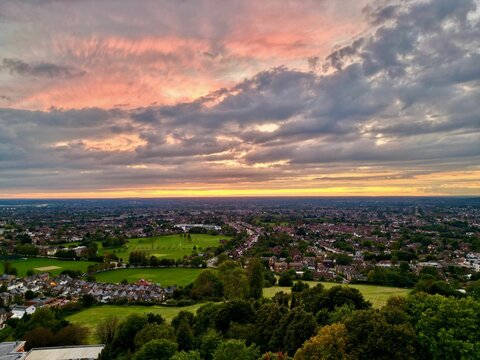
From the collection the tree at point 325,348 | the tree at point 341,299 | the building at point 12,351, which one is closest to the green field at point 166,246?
the building at point 12,351

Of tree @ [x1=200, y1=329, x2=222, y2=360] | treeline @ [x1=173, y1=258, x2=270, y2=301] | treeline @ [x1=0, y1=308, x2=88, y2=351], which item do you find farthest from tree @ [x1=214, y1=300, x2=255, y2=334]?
treeline @ [x1=0, y1=308, x2=88, y2=351]

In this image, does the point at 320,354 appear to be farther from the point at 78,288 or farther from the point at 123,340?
the point at 78,288

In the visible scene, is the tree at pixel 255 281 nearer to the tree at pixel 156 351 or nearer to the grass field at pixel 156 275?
the tree at pixel 156 351

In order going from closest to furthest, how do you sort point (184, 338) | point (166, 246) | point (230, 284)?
point (184, 338) → point (230, 284) → point (166, 246)

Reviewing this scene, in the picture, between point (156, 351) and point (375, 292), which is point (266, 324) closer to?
point (156, 351)

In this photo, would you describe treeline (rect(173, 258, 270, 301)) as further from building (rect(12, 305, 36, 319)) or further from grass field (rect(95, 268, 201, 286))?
building (rect(12, 305, 36, 319))

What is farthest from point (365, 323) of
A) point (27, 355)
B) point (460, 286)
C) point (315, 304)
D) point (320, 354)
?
point (460, 286)

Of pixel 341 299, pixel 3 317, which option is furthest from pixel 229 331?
pixel 3 317
